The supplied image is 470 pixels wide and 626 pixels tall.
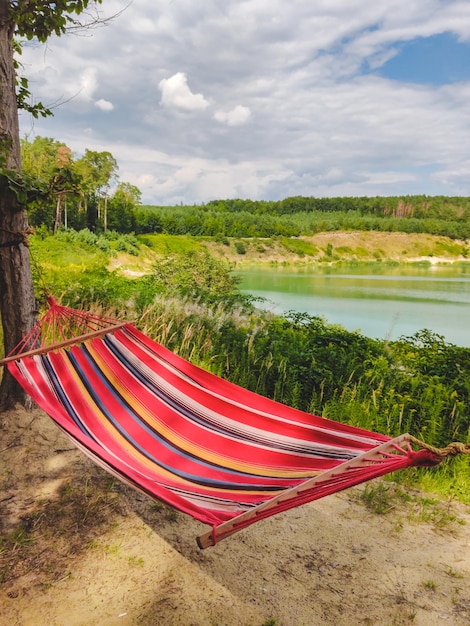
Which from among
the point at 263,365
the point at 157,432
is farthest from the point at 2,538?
the point at 263,365

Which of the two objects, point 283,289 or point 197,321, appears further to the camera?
point 283,289

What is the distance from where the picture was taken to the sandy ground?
1376 millimetres

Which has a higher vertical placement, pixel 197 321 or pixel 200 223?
pixel 200 223

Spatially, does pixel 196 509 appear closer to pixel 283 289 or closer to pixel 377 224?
pixel 283 289

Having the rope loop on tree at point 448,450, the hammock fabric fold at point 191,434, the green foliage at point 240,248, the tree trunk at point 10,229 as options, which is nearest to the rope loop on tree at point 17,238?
the tree trunk at point 10,229

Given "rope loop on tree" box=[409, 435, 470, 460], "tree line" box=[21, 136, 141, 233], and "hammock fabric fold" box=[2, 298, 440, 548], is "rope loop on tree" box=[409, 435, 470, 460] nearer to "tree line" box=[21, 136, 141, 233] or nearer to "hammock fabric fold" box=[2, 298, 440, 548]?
"hammock fabric fold" box=[2, 298, 440, 548]

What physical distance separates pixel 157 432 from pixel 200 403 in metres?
0.24

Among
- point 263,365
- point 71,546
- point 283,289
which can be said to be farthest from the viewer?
point 283,289

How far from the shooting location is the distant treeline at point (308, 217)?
33306 millimetres

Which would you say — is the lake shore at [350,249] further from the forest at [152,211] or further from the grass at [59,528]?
the grass at [59,528]

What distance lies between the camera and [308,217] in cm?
5478

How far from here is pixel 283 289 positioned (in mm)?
14602

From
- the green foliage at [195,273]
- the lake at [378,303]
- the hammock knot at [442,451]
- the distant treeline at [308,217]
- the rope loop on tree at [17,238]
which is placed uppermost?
the distant treeline at [308,217]

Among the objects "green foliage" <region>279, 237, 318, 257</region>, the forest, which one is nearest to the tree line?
the forest
